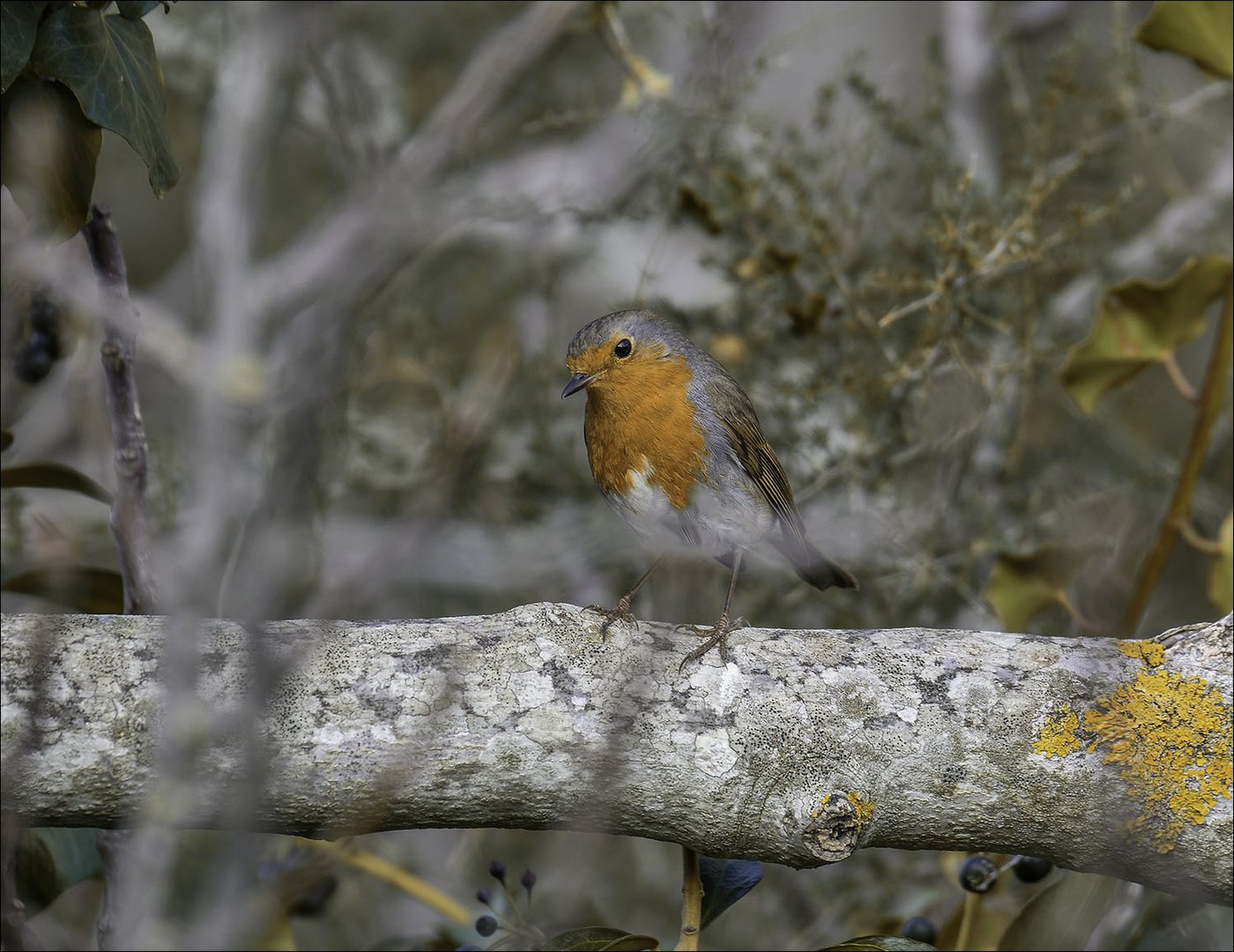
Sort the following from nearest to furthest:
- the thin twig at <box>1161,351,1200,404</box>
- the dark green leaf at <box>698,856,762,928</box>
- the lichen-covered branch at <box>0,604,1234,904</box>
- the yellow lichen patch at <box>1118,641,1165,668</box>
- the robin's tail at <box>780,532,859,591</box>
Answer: the lichen-covered branch at <box>0,604,1234,904</box>, the yellow lichen patch at <box>1118,641,1165,668</box>, the dark green leaf at <box>698,856,762,928</box>, the thin twig at <box>1161,351,1200,404</box>, the robin's tail at <box>780,532,859,591</box>

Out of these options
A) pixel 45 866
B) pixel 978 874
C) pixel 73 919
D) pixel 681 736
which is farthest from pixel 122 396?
pixel 73 919

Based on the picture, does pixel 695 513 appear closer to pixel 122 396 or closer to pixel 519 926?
pixel 519 926

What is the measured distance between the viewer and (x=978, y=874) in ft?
8.37

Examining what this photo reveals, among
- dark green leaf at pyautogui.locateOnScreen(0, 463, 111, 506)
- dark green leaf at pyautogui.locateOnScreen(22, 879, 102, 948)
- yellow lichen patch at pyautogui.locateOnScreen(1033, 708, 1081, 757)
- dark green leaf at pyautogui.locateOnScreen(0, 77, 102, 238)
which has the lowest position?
yellow lichen patch at pyautogui.locateOnScreen(1033, 708, 1081, 757)

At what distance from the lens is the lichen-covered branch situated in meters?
1.74

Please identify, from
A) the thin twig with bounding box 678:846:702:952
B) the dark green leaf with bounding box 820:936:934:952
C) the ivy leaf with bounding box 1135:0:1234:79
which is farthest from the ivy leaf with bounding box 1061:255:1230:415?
the thin twig with bounding box 678:846:702:952

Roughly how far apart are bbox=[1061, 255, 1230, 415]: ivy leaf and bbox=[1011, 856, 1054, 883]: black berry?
3.56 feet

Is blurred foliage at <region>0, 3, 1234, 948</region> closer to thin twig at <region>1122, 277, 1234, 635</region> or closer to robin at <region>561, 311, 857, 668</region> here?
thin twig at <region>1122, 277, 1234, 635</region>

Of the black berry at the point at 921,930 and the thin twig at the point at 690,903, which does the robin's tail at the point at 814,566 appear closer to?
the black berry at the point at 921,930

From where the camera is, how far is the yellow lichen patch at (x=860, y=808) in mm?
1833

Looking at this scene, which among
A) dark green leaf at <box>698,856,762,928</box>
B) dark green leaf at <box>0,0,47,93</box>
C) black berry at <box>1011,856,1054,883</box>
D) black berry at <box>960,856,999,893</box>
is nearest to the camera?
dark green leaf at <box>0,0,47,93</box>

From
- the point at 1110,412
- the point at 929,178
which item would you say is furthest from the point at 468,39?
the point at 1110,412

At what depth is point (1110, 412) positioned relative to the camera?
4.43m

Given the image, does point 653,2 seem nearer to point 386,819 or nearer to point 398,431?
point 398,431
